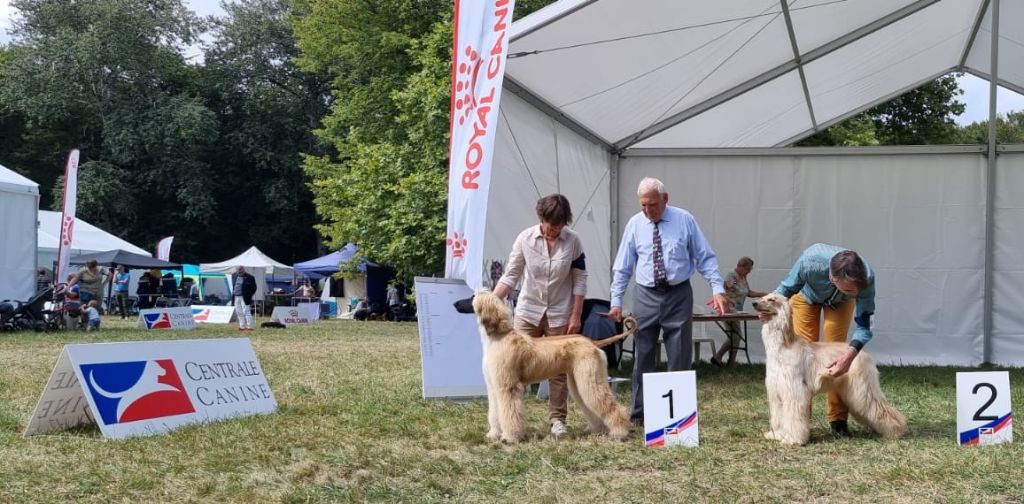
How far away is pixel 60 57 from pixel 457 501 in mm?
40223

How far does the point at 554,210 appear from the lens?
569 cm

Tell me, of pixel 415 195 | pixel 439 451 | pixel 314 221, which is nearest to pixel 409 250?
pixel 415 195

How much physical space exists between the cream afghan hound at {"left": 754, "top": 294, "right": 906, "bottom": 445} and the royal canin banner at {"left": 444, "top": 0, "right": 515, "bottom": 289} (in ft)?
8.23

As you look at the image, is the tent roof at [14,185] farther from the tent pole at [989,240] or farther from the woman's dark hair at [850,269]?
the woman's dark hair at [850,269]

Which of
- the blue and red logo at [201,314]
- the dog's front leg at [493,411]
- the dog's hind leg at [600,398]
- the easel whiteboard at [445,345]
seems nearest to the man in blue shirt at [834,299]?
the dog's hind leg at [600,398]

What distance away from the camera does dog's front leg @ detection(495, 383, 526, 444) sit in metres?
5.25

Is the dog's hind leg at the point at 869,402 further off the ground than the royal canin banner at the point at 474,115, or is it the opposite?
the royal canin banner at the point at 474,115

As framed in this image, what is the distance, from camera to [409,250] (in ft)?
72.0

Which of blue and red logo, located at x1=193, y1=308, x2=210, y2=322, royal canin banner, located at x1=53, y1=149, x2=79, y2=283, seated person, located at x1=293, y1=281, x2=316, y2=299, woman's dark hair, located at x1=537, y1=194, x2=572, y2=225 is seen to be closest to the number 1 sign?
woman's dark hair, located at x1=537, y1=194, x2=572, y2=225

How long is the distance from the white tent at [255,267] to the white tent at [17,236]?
14.4 meters

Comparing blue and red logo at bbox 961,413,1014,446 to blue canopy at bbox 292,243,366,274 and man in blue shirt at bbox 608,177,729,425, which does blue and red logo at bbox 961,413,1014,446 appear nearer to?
man in blue shirt at bbox 608,177,729,425

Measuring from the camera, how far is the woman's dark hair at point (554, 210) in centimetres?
569

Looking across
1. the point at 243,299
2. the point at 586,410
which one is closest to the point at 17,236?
the point at 243,299

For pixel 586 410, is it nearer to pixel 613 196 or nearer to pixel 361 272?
pixel 613 196
